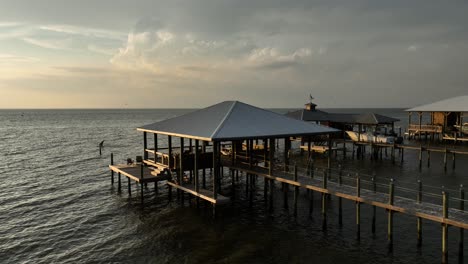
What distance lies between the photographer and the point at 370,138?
3819 centimetres

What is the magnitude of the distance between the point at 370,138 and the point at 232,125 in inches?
934

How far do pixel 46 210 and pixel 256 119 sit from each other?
44.6ft

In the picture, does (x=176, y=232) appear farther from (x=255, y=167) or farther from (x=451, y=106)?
(x=451, y=106)

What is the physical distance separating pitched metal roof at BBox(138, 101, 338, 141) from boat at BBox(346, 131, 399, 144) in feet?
59.5

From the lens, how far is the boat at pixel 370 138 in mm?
36741

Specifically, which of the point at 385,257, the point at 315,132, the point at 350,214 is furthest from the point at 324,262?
the point at 315,132

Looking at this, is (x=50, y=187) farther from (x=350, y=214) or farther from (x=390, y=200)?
(x=390, y=200)

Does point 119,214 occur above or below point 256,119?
below

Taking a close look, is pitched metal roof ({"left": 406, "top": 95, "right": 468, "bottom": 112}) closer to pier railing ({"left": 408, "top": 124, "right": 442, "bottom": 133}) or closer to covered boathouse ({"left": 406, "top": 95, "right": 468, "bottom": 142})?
covered boathouse ({"left": 406, "top": 95, "right": 468, "bottom": 142})

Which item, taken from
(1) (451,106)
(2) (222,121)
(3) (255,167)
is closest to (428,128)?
(1) (451,106)

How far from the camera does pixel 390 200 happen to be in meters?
15.2

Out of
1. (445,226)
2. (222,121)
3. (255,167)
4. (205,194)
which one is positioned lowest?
(205,194)

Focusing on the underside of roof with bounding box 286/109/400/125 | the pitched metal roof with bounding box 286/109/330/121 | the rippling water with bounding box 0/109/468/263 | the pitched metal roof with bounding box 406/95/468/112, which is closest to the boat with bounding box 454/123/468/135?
the pitched metal roof with bounding box 406/95/468/112

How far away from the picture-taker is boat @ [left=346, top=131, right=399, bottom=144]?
121ft
